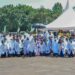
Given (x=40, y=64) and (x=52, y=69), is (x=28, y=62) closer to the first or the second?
(x=40, y=64)

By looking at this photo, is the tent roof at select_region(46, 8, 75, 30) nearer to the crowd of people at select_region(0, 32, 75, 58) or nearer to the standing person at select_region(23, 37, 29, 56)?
the crowd of people at select_region(0, 32, 75, 58)

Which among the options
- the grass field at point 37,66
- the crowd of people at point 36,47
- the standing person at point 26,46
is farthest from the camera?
the standing person at point 26,46

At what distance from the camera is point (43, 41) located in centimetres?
2464

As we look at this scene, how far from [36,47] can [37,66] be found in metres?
4.83

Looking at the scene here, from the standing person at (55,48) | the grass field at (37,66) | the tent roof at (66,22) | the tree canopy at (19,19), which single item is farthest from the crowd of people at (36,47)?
the tree canopy at (19,19)

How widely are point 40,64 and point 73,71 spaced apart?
9.95 ft

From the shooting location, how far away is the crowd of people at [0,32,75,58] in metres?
23.9

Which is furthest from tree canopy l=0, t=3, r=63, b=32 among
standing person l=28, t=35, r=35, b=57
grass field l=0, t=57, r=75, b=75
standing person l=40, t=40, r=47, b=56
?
grass field l=0, t=57, r=75, b=75

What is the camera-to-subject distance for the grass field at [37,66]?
1733 centimetres

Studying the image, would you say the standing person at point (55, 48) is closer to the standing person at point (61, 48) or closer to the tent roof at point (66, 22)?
the standing person at point (61, 48)

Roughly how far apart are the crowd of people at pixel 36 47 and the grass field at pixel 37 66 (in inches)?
40.3

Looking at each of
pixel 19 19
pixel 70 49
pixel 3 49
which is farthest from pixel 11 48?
pixel 19 19

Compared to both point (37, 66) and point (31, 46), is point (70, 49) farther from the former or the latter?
point (37, 66)

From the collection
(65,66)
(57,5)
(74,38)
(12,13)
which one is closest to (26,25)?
(12,13)
